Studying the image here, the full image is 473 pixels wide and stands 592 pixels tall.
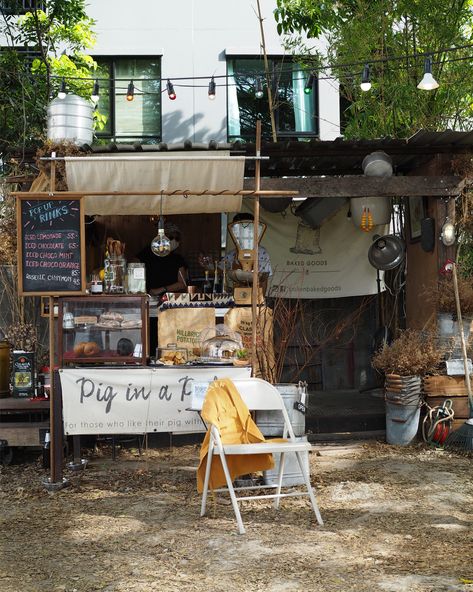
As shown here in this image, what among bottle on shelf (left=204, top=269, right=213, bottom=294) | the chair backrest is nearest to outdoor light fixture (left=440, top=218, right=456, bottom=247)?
bottle on shelf (left=204, top=269, right=213, bottom=294)

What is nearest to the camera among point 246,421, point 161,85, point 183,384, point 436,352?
point 246,421

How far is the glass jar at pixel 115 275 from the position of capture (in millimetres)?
7785

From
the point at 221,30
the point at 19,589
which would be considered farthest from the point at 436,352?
the point at 221,30

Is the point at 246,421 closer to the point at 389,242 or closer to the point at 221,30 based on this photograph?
the point at 389,242

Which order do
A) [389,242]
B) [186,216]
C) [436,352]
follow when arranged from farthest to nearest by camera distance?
[186,216]
[389,242]
[436,352]

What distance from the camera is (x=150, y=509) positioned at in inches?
245

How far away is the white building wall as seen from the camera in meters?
14.7

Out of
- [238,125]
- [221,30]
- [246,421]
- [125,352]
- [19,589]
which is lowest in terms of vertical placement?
[19,589]

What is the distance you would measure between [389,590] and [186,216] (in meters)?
7.23

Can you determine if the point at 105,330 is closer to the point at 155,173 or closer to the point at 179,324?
the point at 179,324

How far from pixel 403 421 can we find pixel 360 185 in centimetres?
248

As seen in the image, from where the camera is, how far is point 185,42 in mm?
14734

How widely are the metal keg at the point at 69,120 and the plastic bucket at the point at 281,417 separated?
380cm

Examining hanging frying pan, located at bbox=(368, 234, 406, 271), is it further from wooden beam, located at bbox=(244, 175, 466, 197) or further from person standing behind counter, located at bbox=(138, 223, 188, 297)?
person standing behind counter, located at bbox=(138, 223, 188, 297)
